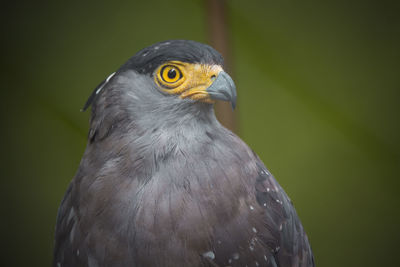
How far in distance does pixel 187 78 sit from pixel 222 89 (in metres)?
0.17

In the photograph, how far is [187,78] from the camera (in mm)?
1666

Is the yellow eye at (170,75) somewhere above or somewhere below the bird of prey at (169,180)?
above

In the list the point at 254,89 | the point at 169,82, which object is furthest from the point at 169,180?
the point at 254,89

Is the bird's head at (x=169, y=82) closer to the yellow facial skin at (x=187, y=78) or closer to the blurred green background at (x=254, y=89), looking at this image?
the yellow facial skin at (x=187, y=78)

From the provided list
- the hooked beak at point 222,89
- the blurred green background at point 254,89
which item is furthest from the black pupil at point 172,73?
the blurred green background at point 254,89

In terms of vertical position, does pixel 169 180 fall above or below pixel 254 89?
below

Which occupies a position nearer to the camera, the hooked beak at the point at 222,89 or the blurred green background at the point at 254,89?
the hooked beak at the point at 222,89

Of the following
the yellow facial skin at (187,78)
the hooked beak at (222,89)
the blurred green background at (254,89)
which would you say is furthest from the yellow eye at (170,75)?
the blurred green background at (254,89)

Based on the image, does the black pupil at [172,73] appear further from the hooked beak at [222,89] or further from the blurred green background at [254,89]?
the blurred green background at [254,89]

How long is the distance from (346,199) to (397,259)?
0.66 meters

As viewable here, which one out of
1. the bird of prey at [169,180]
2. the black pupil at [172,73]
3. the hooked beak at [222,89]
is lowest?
the bird of prey at [169,180]

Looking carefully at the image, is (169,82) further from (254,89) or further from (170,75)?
(254,89)

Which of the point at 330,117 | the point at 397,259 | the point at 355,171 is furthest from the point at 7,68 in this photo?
the point at 397,259

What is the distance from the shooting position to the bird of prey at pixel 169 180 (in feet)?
5.18
